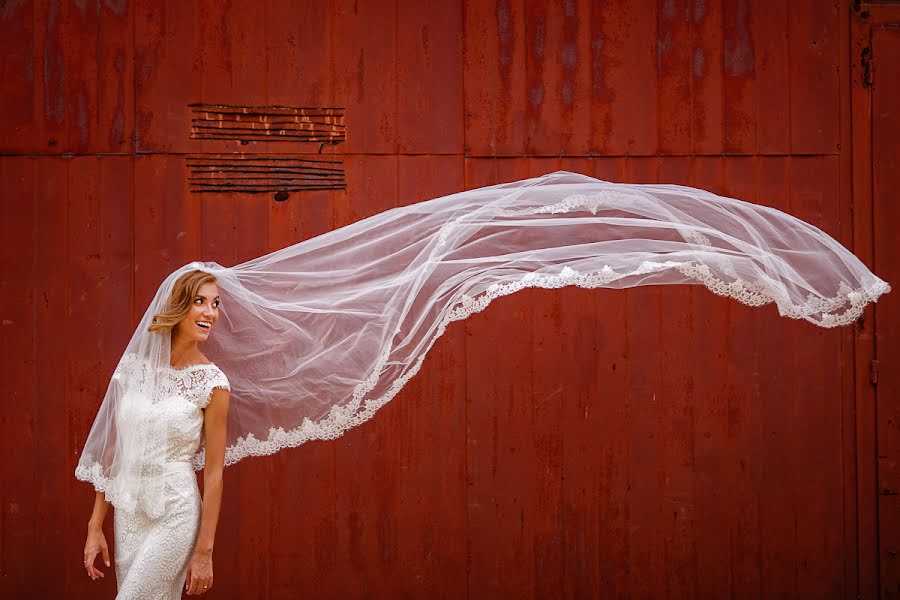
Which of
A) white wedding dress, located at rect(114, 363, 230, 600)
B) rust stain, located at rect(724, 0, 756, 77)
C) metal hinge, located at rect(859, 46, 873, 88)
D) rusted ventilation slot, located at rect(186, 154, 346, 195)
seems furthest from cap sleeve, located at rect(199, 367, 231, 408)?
metal hinge, located at rect(859, 46, 873, 88)

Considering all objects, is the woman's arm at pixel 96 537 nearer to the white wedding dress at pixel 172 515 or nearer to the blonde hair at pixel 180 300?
the white wedding dress at pixel 172 515

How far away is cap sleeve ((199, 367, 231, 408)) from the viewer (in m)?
2.63

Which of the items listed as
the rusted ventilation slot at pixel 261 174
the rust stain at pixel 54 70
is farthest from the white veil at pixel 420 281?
the rust stain at pixel 54 70

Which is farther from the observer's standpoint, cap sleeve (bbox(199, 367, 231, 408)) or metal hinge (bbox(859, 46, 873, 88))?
metal hinge (bbox(859, 46, 873, 88))

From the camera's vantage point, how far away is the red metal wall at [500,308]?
3957mm

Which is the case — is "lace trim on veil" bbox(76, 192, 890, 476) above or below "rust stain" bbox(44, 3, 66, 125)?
below

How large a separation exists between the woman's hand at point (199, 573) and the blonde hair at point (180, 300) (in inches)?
30.1

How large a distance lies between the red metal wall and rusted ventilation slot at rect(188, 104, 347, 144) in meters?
0.05

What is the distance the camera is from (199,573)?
2.56 metres

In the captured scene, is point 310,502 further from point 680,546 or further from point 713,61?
point 713,61

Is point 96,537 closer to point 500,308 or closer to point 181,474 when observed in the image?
point 181,474

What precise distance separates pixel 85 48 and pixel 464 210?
2.50 metres

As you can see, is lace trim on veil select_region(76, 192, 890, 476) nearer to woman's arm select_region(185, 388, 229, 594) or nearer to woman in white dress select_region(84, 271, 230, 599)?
woman in white dress select_region(84, 271, 230, 599)

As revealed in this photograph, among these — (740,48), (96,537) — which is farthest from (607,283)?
(740,48)
